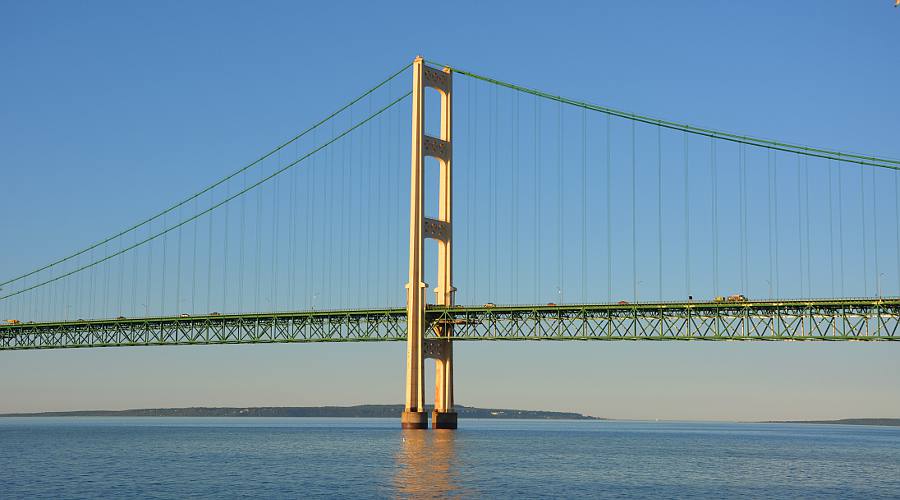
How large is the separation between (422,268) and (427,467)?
3830 cm

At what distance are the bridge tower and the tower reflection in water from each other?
23.8 feet

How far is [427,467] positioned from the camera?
5788cm

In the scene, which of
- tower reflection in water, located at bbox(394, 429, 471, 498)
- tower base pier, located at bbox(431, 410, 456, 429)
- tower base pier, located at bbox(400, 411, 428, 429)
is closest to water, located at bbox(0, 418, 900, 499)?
tower reflection in water, located at bbox(394, 429, 471, 498)

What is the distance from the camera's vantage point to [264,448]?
84.9m

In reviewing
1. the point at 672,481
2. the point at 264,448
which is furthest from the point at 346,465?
the point at 264,448

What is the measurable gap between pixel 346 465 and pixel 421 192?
36.1 metres

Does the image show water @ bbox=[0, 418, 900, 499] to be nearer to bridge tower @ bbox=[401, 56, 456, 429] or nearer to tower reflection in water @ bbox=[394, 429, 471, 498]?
tower reflection in water @ bbox=[394, 429, 471, 498]

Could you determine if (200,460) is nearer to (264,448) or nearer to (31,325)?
(264,448)

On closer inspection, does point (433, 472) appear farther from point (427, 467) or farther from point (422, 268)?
point (422, 268)

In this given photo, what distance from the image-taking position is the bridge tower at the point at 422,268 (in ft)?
308

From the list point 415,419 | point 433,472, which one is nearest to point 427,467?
point 433,472

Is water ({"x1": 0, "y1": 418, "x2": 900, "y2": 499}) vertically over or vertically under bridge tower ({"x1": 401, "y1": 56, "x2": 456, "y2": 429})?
under

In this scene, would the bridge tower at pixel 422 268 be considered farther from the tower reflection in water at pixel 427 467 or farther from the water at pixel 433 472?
the water at pixel 433 472

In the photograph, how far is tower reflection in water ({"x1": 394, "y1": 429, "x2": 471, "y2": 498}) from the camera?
46688 mm
